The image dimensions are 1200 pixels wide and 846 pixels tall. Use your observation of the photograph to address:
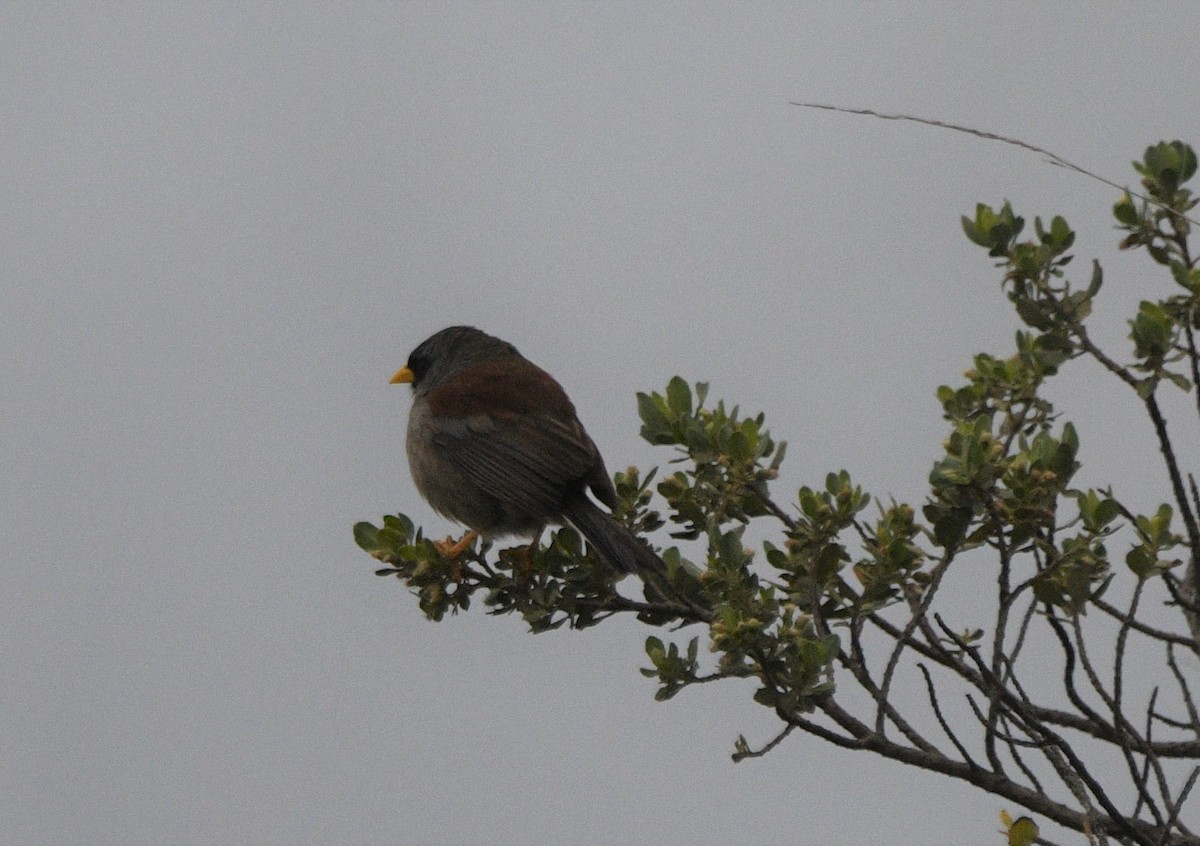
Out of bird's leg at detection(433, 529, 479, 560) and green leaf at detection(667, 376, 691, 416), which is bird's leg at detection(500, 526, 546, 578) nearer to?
bird's leg at detection(433, 529, 479, 560)

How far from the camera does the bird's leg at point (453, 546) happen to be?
494cm

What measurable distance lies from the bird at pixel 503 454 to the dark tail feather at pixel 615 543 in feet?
0.07

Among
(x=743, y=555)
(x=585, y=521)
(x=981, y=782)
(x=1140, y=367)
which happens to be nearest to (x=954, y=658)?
(x=981, y=782)

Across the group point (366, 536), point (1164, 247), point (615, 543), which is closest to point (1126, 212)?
point (1164, 247)

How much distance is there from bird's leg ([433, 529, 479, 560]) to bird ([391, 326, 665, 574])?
23mm

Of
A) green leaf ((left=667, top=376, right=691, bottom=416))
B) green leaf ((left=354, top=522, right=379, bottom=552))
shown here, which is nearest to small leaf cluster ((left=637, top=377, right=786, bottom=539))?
green leaf ((left=667, top=376, right=691, bottom=416))

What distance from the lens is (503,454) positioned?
20.7 ft

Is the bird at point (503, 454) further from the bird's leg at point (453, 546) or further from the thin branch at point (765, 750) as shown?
the thin branch at point (765, 750)

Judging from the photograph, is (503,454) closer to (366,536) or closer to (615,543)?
(366,536)

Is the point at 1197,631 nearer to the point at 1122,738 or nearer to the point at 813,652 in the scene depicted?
the point at 1122,738

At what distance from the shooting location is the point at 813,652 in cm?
381

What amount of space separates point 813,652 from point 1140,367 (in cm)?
131

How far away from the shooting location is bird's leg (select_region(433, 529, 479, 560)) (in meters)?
4.94

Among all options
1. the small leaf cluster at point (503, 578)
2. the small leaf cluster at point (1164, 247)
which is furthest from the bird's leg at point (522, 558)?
the small leaf cluster at point (1164, 247)
